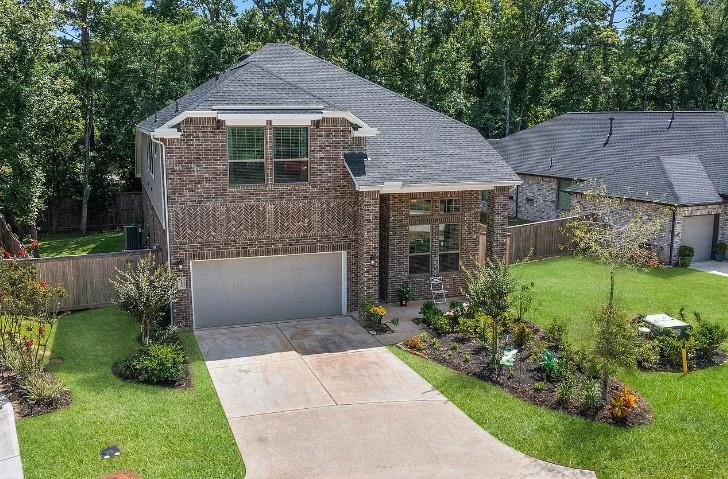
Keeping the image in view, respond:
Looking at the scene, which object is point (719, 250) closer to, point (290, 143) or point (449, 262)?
point (449, 262)

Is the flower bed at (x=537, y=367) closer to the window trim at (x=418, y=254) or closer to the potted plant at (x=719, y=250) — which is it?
the window trim at (x=418, y=254)

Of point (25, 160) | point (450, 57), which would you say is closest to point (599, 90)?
point (450, 57)

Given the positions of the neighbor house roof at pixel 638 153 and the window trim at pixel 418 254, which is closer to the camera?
the window trim at pixel 418 254

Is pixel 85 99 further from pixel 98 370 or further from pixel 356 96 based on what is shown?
pixel 98 370

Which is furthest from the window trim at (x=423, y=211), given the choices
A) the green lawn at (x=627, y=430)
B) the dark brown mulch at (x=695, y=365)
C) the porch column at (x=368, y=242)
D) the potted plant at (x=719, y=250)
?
the potted plant at (x=719, y=250)

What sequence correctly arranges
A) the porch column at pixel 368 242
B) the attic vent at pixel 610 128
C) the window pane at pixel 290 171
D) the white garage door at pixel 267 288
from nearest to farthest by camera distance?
1. the window pane at pixel 290 171
2. the white garage door at pixel 267 288
3. the porch column at pixel 368 242
4. the attic vent at pixel 610 128

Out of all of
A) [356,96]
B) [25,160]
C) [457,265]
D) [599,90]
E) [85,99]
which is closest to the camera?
[457,265]

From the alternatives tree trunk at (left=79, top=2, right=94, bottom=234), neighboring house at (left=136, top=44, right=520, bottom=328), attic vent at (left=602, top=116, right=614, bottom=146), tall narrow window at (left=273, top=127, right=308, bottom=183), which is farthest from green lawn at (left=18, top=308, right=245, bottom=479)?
attic vent at (left=602, top=116, right=614, bottom=146)
